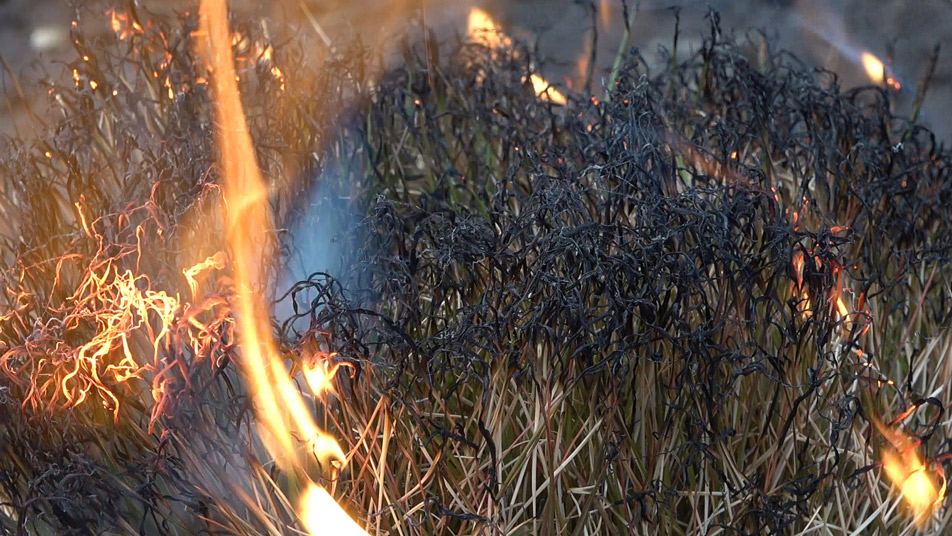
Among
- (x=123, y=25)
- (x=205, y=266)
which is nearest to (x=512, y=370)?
(x=205, y=266)

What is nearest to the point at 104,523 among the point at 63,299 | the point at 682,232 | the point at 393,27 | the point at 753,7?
the point at 63,299

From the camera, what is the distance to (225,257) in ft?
3.17

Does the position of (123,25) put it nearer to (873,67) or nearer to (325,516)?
(325,516)

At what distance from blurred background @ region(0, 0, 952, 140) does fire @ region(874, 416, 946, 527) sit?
33.3 inches

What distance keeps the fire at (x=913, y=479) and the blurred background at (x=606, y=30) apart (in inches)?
33.3

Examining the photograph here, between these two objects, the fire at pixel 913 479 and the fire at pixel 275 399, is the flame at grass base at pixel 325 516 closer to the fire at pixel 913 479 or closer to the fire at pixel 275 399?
the fire at pixel 275 399

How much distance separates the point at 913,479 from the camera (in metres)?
0.88

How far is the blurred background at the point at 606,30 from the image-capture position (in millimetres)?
1732

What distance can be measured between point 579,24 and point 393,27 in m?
0.38

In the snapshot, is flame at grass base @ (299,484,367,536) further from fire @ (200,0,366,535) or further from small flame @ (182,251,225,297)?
small flame @ (182,251,225,297)

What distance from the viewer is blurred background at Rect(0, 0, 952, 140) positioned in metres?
1.73

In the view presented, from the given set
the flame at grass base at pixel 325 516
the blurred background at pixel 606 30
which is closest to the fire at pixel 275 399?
the flame at grass base at pixel 325 516

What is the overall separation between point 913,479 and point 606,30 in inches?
48.0

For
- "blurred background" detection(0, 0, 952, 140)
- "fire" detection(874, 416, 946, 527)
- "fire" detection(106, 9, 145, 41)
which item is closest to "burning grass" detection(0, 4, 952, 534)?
"fire" detection(874, 416, 946, 527)
